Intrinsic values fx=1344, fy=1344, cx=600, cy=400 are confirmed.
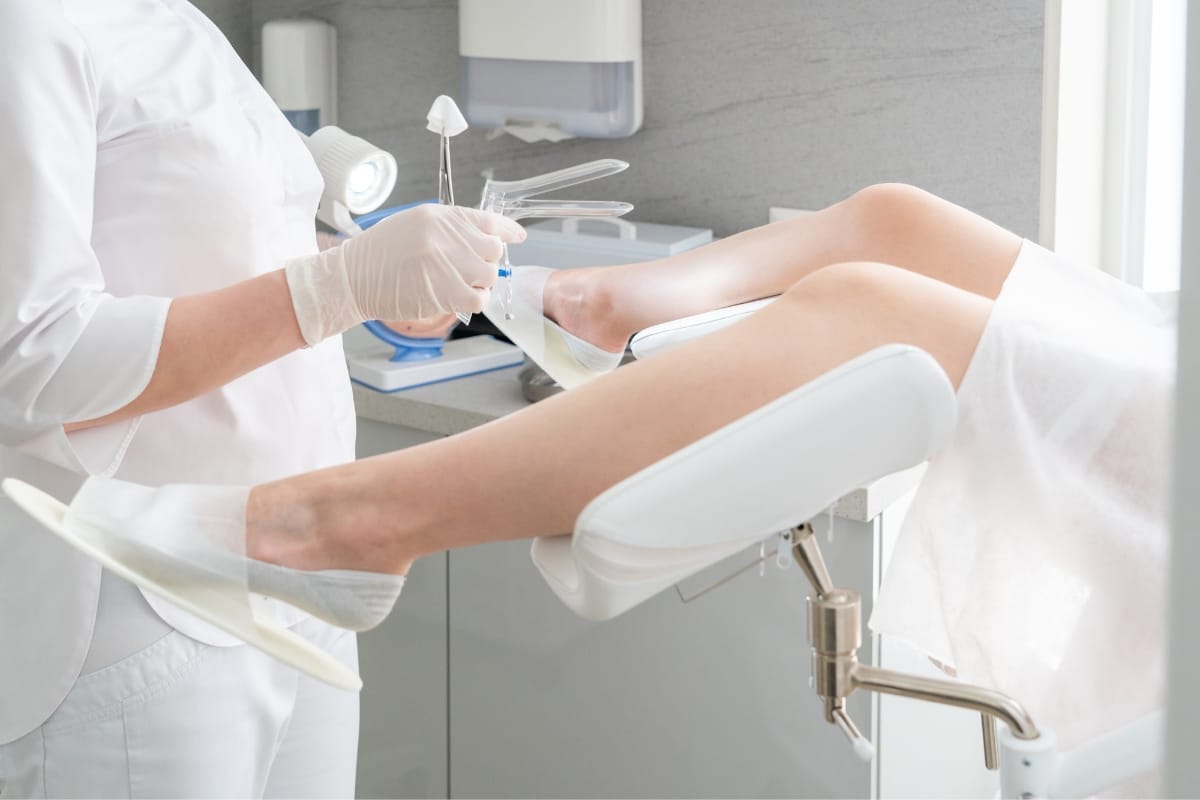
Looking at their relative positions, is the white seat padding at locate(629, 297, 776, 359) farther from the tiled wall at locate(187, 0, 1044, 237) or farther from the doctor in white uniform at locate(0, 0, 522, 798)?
the tiled wall at locate(187, 0, 1044, 237)

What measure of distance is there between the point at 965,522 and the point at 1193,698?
42cm

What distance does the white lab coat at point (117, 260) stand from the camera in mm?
987

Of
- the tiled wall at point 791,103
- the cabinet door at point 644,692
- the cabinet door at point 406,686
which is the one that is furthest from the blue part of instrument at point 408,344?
the tiled wall at point 791,103

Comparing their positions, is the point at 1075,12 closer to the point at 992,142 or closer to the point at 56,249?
the point at 992,142

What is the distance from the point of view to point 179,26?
3.86 ft

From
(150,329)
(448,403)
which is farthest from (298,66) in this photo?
(150,329)

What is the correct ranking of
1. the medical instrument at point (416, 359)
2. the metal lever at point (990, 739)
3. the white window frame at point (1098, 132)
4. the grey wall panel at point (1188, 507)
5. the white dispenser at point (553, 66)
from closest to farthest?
the grey wall panel at point (1188, 507)
the metal lever at point (990, 739)
the white window frame at point (1098, 132)
the medical instrument at point (416, 359)
the white dispenser at point (553, 66)

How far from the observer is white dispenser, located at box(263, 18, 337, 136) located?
2.19 metres

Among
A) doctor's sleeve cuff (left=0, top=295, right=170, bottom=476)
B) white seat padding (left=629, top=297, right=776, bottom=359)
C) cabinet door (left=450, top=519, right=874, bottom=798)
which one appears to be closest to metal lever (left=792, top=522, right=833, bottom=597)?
white seat padding (left=629, top=297, right=776, bottom=359)

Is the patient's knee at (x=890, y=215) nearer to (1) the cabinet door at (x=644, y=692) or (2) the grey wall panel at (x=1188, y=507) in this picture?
(1) the cabinet door at (x=644, y=692)

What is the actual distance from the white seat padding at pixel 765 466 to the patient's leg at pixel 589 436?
5 cm

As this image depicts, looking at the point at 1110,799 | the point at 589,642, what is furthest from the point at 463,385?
the point at 1110,799

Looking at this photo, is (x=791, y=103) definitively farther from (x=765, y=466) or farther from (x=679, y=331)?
(x=765, y=466)

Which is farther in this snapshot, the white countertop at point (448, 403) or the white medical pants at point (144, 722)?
the white countertop at point (448, 403)
